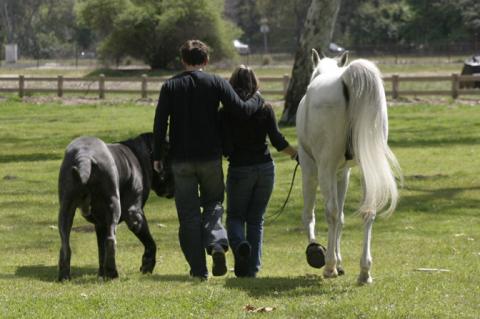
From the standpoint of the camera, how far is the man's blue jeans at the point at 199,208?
880 centimetres

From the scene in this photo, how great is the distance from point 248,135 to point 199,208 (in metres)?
0.82

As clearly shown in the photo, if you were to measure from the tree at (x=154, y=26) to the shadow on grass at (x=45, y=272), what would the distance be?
5148 centimetres

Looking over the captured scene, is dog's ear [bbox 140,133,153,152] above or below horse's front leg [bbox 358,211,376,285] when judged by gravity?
above

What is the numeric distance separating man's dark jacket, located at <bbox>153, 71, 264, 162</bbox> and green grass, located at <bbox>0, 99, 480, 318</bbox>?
1.15 metres

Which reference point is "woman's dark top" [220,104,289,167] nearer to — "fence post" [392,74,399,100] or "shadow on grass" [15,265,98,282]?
"shadow on grass" [15,265,98,282]

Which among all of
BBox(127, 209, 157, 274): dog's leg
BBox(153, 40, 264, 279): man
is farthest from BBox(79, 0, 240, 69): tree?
BBox(153, 40, 264, 279): man

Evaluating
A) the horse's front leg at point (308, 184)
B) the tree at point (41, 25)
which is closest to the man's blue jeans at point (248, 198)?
the horse's front leg at point (308, 184)

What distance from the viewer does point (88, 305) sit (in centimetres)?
733

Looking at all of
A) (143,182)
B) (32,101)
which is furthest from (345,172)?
(32,101)

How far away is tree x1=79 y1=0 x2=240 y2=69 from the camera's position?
61781mm

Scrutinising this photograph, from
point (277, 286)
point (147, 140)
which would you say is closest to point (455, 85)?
point (147, 140)

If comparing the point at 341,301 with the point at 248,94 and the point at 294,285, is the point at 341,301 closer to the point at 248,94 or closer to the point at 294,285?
the point at 294,285

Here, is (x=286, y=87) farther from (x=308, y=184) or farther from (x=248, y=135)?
(x=248, y=135)

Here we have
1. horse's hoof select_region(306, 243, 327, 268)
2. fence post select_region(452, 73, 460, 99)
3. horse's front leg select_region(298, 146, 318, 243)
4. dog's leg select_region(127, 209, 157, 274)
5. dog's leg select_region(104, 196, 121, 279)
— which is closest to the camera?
horse's hoof select_region(306, 243, 327, 268)
